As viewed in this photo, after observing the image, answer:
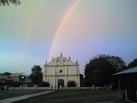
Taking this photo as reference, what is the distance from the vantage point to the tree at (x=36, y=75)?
12893 centimetres

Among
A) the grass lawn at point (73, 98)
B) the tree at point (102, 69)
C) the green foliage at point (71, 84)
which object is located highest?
the tree at point (102, 69)

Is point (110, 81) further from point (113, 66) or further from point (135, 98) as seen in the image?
point (135, 98)

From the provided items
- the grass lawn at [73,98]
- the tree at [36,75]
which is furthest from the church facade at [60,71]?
the grass lawn at [73,98]

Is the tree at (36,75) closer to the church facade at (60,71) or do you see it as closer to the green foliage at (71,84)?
the church facade at (60,71)

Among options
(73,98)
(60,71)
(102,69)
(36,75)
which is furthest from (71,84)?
(73,98)

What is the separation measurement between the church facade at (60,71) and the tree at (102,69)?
13004mm

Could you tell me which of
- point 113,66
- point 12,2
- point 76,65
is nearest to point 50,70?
point 76,65

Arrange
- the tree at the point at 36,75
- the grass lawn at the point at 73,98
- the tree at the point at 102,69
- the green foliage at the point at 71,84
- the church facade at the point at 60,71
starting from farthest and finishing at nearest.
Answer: the tree at the point at 36,75 → the church facade at the point at 60,71 → the green foliage at the point at 71,84 → the tree at the point at 102,69 → the grass lawn at the point at 73,98

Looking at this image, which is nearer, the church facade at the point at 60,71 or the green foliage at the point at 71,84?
the green foliage at the point at 71,84

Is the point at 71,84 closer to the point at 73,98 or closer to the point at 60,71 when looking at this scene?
the point at 60,71

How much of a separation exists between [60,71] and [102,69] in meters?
29.9

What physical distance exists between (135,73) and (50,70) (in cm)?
9354

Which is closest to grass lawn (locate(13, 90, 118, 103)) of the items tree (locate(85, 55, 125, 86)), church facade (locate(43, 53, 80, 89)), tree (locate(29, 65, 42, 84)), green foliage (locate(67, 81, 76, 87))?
tree (locate(85, 55, 125, 86))

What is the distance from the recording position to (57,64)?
372ft
